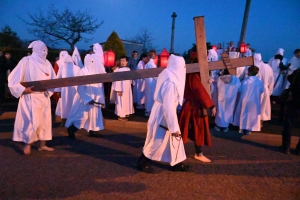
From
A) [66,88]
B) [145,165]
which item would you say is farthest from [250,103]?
[66,88]

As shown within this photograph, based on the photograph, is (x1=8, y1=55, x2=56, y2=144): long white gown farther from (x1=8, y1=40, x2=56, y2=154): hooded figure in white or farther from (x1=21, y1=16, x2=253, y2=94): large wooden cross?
(x1=21, y1=16, x2=253, y2=94): large wooden cross

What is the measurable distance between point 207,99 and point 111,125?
13.4ft

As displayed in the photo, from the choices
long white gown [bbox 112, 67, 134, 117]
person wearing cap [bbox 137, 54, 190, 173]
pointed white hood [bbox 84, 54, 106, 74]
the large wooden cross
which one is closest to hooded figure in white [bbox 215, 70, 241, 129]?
long white gown [bbox 112, 67, 134, 117]

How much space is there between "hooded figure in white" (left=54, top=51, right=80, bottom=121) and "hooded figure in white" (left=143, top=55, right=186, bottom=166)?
309cm

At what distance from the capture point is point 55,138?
23.2ft

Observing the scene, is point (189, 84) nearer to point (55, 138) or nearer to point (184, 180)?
point (184, 180)

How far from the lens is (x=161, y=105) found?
4.68 meters

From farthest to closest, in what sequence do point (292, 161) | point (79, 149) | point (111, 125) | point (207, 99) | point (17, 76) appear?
point (111, 125)
point (79, 149)
point (292, 161)
point (17, 76)
point (207, 99)

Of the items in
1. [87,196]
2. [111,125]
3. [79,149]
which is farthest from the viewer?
[111,125]


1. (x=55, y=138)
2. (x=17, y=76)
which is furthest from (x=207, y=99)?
(x=55, y=138)

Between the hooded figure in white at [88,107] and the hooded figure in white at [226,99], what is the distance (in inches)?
122

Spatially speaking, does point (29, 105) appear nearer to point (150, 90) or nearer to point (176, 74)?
point (176, 74)

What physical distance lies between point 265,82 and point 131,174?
19.9ft

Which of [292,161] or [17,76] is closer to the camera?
[17,76]
